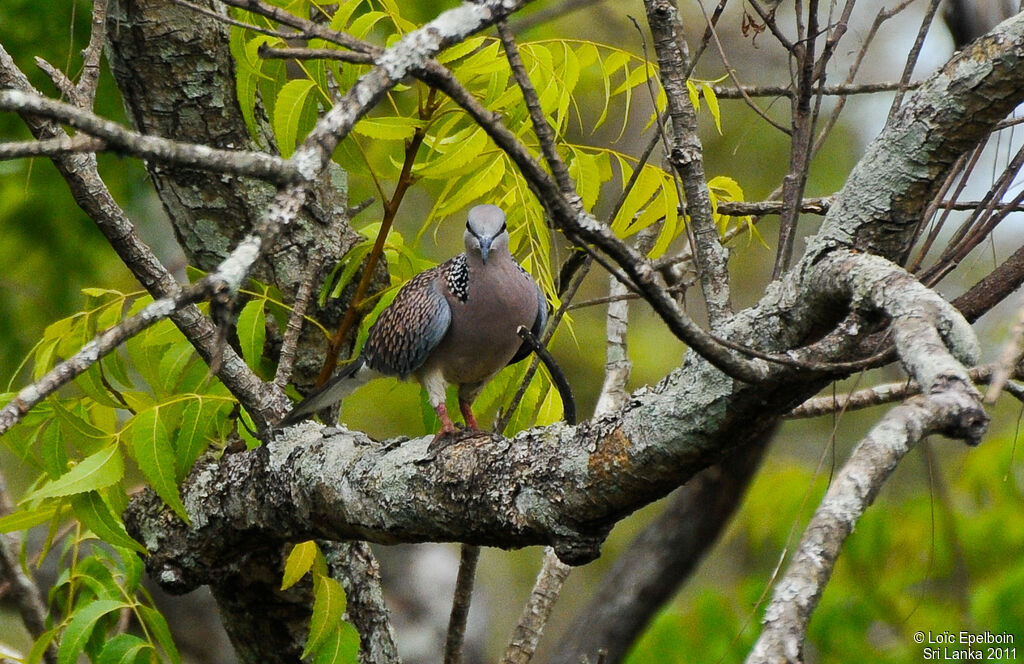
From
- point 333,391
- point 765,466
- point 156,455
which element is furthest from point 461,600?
point 765,466

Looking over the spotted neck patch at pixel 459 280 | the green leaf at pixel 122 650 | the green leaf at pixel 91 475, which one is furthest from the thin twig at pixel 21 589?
the spotted neck patch at pixel 459 280

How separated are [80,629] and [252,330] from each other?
923 millimetres

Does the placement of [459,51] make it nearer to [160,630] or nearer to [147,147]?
[147,147]

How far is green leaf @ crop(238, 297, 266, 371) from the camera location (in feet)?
8.96

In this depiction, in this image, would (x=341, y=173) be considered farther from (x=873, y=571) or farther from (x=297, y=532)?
(x=873, y=571)

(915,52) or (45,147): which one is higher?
(915,52)

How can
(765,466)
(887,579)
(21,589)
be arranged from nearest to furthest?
(21,589)
(887,579)
(765,466)

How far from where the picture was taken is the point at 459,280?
353 cm

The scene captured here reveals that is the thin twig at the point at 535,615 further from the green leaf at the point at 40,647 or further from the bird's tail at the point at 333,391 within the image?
the green leaf at the point at 40,647

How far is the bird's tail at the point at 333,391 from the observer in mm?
2961

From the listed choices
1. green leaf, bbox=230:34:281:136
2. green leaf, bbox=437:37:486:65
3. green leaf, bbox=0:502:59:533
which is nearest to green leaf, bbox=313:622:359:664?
green leaf, bbox=0:502:59:533

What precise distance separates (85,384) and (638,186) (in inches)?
64.7

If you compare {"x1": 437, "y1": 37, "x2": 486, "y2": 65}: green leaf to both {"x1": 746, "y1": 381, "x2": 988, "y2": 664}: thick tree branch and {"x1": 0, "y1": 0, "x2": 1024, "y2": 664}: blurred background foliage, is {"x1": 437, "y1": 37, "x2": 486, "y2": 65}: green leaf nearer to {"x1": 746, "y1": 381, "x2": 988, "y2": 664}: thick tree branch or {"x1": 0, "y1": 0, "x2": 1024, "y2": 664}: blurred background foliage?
{"x1": 0, "y1": 0, "x2": 1024, "y2": 664}: blurred background foliage

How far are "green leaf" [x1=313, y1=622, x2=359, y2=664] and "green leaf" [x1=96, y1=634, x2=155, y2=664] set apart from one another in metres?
0.50
